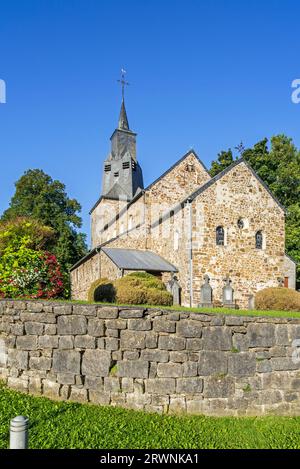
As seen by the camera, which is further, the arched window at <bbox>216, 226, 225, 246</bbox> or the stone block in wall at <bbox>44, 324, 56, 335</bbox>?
the arched window at <bbox>216, 226, 225, 246</bbox>

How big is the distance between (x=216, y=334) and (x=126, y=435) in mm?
2049

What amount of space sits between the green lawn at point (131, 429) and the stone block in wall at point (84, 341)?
3.00ft

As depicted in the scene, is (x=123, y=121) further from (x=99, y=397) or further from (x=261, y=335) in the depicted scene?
(x=99, y=397)

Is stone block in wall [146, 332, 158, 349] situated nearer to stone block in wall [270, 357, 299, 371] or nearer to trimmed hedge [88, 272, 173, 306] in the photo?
stone block in wall [270, 357, 299, 371]

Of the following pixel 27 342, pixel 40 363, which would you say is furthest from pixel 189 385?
pixel 27 342

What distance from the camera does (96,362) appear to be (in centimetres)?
551

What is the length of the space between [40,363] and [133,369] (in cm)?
178

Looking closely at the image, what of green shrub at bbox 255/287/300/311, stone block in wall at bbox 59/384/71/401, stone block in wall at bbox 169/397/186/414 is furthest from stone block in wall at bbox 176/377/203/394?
green shrub at bbox 255/287/300/311

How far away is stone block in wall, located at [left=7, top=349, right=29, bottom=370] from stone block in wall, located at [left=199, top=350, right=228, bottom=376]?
124 inches

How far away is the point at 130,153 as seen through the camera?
35375 mm

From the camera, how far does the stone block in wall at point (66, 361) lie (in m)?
5.61

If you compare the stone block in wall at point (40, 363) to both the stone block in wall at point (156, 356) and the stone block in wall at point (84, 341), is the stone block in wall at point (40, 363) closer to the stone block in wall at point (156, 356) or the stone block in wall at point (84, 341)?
the stone block in wall at point (84, 341)

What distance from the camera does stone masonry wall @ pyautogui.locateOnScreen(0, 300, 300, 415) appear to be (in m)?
5.32
